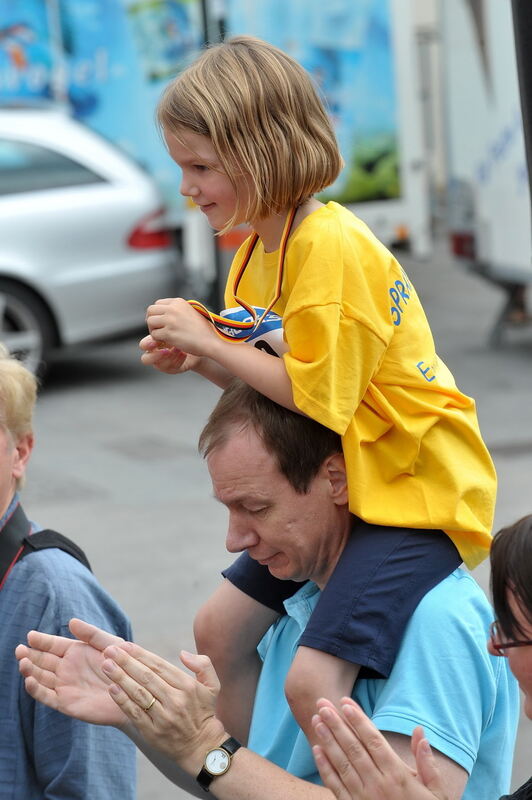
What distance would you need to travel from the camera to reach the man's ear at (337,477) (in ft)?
7.86

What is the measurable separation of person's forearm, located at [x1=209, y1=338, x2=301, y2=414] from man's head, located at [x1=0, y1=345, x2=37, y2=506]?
54 centimetres

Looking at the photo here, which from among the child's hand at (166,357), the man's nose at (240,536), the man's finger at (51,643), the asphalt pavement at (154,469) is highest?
the child's hand at (166,357)

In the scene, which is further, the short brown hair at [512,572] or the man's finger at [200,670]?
the man's finger at [200,670]

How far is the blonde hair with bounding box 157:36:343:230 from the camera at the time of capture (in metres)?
2.47

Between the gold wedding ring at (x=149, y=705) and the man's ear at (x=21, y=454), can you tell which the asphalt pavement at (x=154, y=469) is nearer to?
the man's ear at (x=21, y=454)

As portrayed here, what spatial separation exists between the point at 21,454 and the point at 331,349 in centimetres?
82

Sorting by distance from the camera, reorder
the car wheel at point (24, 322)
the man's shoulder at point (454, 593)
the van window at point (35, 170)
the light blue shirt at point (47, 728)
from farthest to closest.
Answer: the van window at point (35, 170)
the car wheel at point (24, 322)
the light blue shirt at point (47, 728)
the man's shoulder at point (454, 593)

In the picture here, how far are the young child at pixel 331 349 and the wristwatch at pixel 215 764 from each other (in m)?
0.26

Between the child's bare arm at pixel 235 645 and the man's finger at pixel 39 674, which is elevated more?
the man's finger at pixel 39 674

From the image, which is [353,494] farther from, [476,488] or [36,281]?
[36,281]

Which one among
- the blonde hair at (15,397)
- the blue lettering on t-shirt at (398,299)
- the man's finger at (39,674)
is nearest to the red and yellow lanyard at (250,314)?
the blue lettering on t-shirt at (398,299)

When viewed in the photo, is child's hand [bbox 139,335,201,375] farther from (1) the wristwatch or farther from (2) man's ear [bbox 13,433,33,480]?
(1) the wristwatch

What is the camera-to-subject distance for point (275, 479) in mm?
2338

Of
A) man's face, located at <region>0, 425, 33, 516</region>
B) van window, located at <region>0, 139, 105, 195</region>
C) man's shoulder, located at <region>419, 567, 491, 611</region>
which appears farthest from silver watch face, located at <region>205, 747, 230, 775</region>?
van window, located at <region>0, 139, 105, 195</region>
